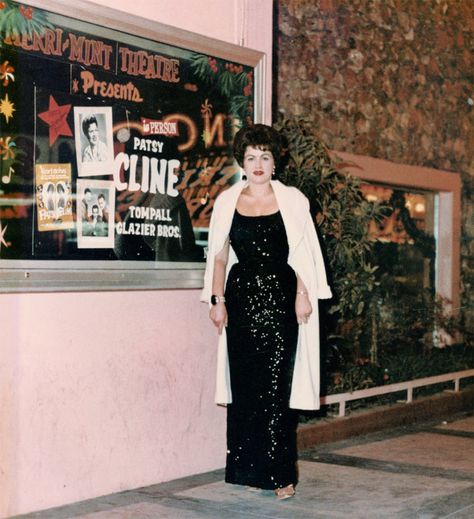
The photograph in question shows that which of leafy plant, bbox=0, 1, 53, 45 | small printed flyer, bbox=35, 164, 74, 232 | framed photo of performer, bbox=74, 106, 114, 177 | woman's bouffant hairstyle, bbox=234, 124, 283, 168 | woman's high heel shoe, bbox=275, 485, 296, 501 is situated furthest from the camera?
woman's bouffant hairstyle, bbox=234, 124, 283, 168

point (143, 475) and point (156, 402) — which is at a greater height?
point (156, 402)

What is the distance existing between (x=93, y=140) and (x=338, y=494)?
2.49m

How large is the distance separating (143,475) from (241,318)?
1098mm

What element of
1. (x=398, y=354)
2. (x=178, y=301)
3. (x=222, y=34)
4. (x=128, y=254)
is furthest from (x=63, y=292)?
(x=398, y=354)

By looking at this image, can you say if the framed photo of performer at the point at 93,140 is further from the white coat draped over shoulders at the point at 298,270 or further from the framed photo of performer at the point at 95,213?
the white coat draped over shoulders at the point at 298,270

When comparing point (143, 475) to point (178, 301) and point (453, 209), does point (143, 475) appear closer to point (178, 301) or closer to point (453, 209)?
point (178, 301)

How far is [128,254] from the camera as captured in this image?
238 inches

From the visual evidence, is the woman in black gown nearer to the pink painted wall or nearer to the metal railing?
the pink painted wall

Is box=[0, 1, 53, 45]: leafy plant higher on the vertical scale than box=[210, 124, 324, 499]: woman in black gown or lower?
higher

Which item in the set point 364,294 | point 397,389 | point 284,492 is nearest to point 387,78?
point 364,294

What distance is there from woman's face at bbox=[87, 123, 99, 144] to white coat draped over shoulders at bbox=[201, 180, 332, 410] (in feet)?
2.70

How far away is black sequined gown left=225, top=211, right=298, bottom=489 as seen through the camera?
5.96m

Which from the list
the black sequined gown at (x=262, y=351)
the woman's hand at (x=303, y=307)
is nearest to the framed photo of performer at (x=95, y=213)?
the black sequined gown at (x=262, y=351)

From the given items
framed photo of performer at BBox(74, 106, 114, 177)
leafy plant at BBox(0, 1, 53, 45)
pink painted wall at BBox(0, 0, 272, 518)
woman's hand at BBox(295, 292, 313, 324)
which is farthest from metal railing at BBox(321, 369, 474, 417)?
leafy plant at BBox(0, 1, 53, 45)
